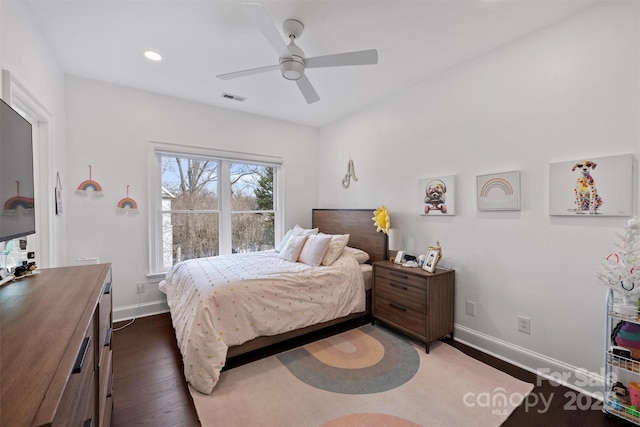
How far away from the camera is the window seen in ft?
11.5

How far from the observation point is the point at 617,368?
1.78 metres

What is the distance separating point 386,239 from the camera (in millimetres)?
3254

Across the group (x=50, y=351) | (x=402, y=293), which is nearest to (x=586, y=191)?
(x=402, y=293)

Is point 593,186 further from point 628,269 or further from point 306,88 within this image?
point 306,88

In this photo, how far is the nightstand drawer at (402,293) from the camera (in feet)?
8.26

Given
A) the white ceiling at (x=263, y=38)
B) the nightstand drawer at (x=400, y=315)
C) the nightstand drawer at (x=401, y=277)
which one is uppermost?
the white ceiling at (x=263, y=38)

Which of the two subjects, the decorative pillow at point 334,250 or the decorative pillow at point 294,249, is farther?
the decorative pillow at point 294,249

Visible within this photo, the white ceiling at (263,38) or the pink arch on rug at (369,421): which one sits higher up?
the white ceiling at (263,38)

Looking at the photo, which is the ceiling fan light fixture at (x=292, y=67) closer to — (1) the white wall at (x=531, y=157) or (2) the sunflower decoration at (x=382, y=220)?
(1) the white wall at (x=531, y=157)

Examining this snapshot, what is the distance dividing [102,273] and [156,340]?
5.33 ft

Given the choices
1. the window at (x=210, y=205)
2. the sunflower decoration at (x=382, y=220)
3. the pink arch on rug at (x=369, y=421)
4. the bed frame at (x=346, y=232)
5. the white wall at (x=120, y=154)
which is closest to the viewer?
the pink arch on rug at (x=369, y=421)

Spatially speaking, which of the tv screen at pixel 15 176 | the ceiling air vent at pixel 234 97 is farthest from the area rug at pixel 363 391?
the ceiling air vent at pixel 234 97

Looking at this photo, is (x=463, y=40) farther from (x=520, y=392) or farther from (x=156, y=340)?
(x=156, y=340)

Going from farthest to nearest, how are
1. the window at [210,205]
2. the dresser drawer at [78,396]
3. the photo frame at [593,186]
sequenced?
the window at [210,205], the photo frame at [593,186], the dresser drawer at [78,396]
